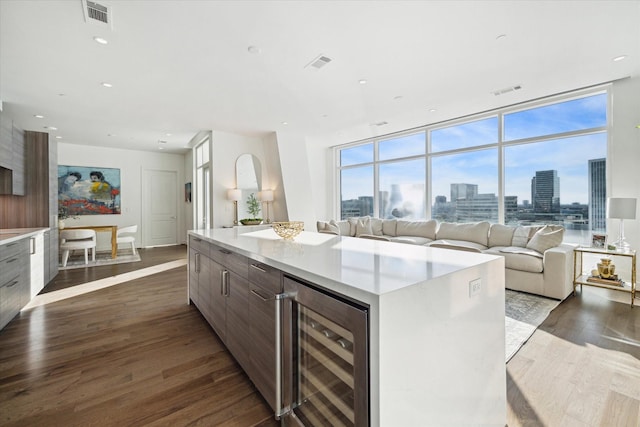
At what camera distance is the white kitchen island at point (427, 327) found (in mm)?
895

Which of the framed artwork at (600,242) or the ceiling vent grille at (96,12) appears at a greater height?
the ceiling vent grille at (96,12)

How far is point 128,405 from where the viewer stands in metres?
1.66

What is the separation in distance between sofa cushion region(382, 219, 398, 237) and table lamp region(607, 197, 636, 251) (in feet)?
10.5

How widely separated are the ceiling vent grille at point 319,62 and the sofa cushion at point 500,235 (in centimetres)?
364

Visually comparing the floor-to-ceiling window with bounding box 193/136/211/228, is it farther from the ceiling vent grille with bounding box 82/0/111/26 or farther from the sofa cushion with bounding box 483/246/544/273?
the sofa cushion with bounding box 483/246/544/273

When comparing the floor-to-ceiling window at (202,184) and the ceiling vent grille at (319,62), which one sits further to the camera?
the floor-to-ceiling window at (202,184)

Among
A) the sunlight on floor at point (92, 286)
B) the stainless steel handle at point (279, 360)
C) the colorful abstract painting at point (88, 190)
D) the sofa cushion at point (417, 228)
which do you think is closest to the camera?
the stainless steel handle at point (279, 360)

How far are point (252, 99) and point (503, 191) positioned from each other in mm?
4437

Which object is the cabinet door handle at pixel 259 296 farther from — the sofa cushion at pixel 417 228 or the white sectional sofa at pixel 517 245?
the sofa cushion at pixel 417 228

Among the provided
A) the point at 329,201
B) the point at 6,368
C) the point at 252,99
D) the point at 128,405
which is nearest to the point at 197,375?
the point at 128,405

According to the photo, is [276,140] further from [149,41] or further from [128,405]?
[128,405]

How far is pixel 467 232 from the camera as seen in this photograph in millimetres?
4859

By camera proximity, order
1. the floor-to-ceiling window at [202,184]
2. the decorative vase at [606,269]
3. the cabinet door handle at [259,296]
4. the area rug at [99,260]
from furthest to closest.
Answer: the floor-to-ceiling window at [202,184], the area rug at [99,260], the decorative vase at [606,269], the cabinet door handle at [259,296]

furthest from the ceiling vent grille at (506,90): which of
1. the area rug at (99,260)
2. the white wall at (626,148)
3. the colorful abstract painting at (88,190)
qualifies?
the colorful abstract painting at (88,190)
